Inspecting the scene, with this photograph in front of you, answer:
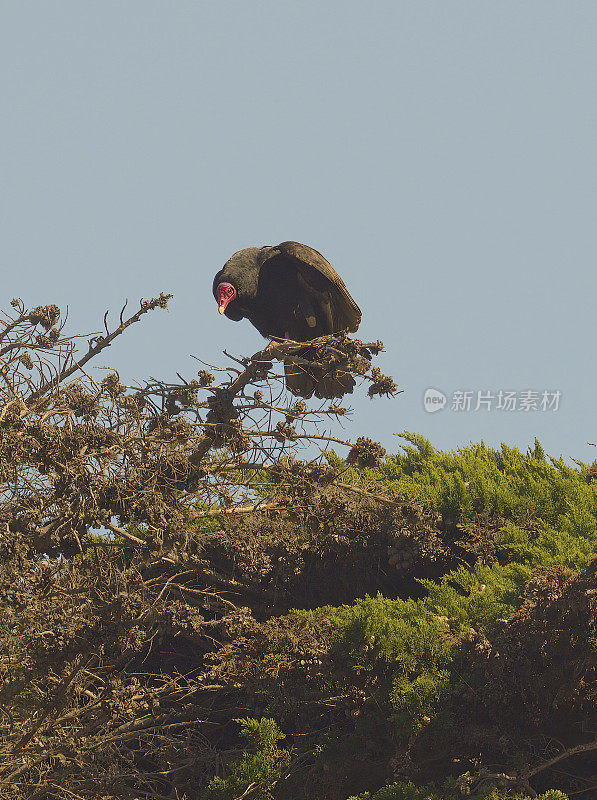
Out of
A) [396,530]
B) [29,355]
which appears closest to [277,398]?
[29,355]

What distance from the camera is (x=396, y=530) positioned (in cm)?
775

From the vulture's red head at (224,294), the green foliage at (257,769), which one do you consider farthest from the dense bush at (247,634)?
the vulture's red head at (224,294)

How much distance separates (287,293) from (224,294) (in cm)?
66

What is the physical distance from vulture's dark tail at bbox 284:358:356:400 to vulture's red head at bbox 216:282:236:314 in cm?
98

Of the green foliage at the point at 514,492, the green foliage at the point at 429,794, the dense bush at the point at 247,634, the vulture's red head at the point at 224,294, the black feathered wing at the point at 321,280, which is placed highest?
the black feathered wing at the point at 321,280

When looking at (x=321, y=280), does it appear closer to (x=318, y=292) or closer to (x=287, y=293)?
(x=318, y=292)

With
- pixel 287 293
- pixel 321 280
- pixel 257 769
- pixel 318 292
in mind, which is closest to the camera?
pixel 257 769

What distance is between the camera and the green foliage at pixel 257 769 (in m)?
5.89

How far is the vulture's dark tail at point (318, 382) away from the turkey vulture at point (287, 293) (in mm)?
39

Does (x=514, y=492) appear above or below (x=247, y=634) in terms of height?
above

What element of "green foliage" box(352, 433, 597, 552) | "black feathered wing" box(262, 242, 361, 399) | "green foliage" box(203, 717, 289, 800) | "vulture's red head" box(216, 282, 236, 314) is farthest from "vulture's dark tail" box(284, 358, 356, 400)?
"green foliage" box(203, 717, 289, 800)

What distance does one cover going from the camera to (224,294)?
27.4 feet

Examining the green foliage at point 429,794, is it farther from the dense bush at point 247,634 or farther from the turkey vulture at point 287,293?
the turkey vulture at point 287,293

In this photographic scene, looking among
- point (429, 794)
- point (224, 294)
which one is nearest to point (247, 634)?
point (429, 794)
